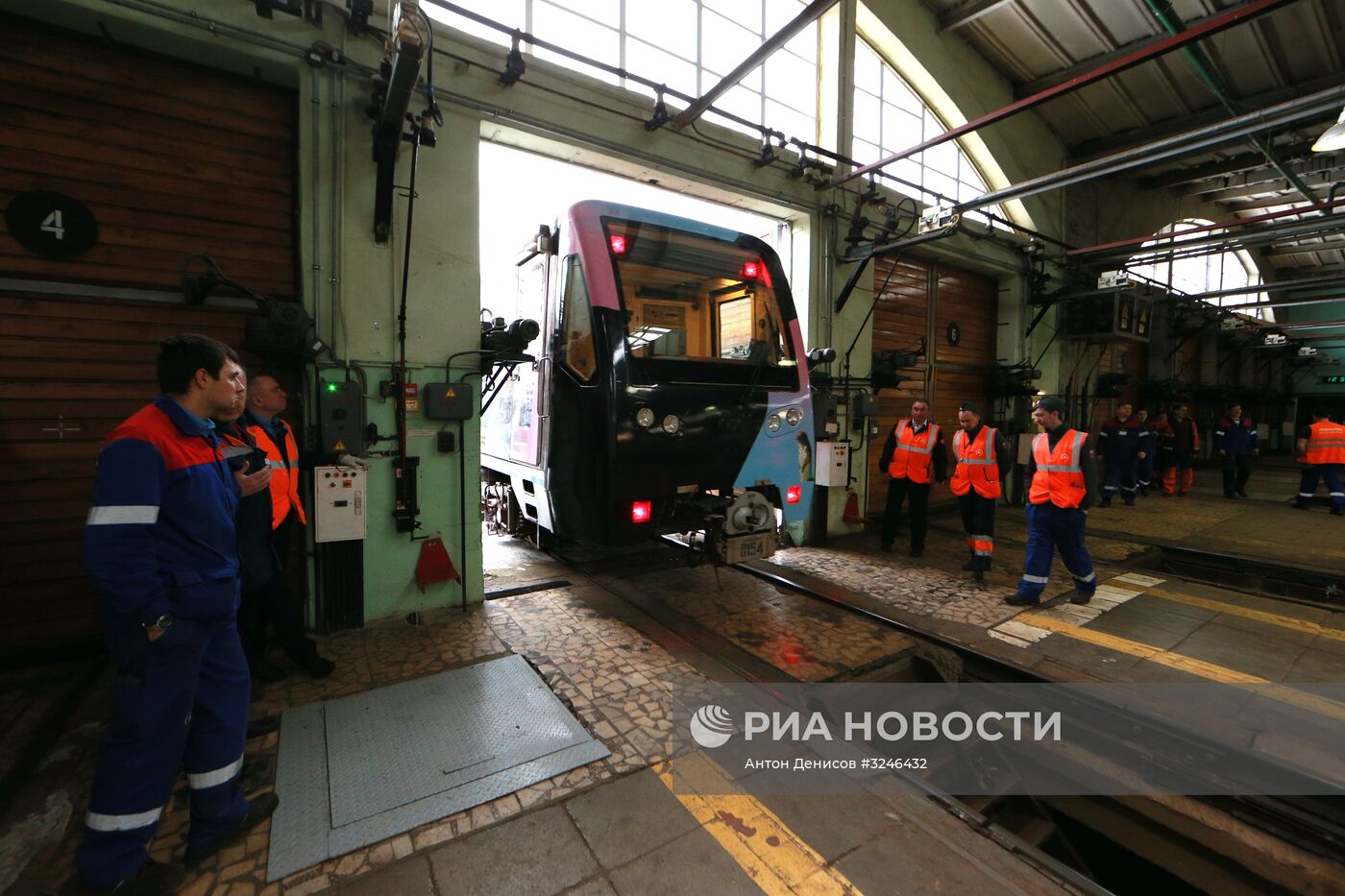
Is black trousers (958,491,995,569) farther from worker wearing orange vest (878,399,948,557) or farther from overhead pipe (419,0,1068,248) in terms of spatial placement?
overhead pipe (419,0,1068,248)

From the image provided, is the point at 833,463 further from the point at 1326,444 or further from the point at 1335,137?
the point at 1326,444

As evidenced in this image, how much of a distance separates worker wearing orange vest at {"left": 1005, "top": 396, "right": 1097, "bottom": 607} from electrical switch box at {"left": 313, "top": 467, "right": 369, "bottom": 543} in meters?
4.99

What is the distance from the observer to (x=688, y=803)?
219 centimetres

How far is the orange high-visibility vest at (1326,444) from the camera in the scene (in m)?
8.45

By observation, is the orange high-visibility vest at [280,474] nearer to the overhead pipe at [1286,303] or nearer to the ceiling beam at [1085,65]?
the ceiling beam at [1085,65]

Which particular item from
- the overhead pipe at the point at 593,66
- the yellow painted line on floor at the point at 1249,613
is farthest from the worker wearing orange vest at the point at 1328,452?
the overhead pipe at the point at 593,66

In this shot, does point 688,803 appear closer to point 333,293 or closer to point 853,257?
point 333,293

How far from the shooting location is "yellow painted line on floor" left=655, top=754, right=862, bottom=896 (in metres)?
1.85

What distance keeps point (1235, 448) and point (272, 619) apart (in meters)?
14.6

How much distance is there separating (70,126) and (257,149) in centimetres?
88

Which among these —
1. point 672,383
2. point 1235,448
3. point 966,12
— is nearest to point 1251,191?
point 1235,448

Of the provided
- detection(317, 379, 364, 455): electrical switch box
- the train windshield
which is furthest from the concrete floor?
the train windshield

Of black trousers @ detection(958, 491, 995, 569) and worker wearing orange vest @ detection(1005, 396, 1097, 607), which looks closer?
worker wearing orange vest @ detection(1005, 396, 1097, 607)

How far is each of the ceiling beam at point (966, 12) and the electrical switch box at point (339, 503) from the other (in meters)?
9.33
